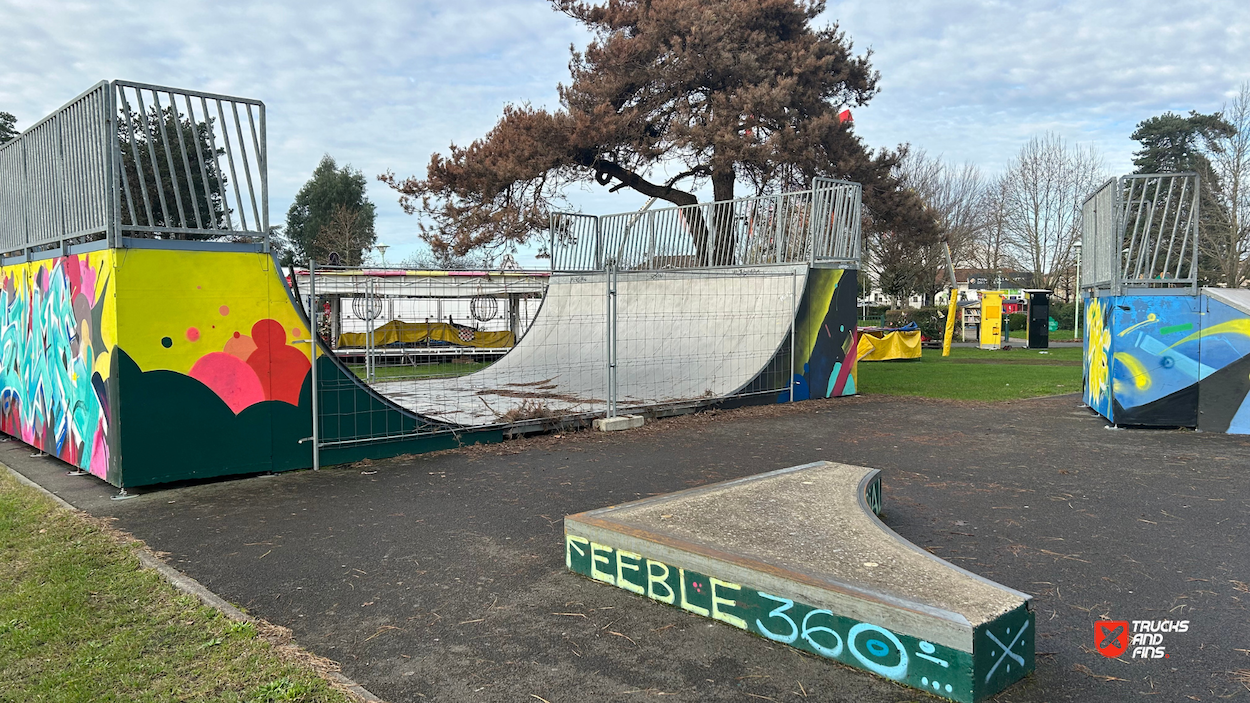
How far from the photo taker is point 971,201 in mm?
40375

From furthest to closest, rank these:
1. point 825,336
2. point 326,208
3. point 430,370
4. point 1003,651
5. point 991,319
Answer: point 326,208, point 991,319, point 430,370, point 825,336, point 1003,651

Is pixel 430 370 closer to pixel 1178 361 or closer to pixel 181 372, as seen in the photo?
pixel 181 372

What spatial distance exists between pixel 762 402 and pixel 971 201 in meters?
33.7

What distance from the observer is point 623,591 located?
4094 millimetres

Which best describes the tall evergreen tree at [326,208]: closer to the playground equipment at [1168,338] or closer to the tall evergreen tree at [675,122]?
the tall evergreen tree at [675,122]

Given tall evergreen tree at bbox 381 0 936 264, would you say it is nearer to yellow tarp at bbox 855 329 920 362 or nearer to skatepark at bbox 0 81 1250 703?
yellow tarp at bbox 855 329 920 362

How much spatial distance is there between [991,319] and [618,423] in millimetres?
21297

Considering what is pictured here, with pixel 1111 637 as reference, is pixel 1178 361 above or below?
above

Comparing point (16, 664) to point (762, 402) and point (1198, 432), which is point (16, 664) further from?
point (1198, 432)

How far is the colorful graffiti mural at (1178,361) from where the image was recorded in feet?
29.4

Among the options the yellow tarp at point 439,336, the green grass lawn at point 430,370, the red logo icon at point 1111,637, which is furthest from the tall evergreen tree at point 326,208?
the red logo icon at point 1111,637

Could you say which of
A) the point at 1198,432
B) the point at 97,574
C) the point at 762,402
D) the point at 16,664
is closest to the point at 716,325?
the point at 762,402

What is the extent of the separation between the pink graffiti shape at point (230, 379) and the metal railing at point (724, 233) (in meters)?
7.94

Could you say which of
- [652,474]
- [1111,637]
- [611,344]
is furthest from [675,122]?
[1111,637]
